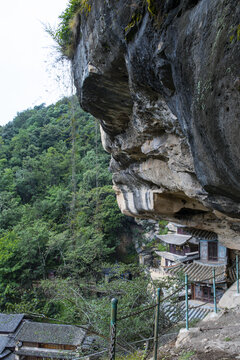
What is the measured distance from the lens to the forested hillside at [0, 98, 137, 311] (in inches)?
688

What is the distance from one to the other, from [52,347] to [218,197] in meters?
13.6

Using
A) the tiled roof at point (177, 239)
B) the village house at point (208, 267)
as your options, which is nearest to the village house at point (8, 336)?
the village house at point (208, 267)

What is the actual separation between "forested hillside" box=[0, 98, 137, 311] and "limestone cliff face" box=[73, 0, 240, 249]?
10.5 ft

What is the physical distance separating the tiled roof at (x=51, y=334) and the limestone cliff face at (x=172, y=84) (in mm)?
9395

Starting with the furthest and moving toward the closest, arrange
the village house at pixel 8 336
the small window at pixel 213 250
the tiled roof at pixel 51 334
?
the village house at pixel 8 336
the tiled roof at pixel 51 334
the small window at pixel 213 250

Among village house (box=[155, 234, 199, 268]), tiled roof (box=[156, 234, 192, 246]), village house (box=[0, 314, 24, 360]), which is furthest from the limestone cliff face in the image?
village house (box=[0, 314, 24, 360])

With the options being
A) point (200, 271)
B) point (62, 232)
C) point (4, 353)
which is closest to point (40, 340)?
point (4, 353)

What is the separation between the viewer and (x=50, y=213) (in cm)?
2442

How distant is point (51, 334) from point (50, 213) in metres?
13.5

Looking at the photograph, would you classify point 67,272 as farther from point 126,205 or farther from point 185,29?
point 185,29

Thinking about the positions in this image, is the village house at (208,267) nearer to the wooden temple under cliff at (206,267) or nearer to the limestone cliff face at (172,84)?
the wooden temple under cliff at (206,267)

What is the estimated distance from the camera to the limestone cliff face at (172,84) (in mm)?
1749

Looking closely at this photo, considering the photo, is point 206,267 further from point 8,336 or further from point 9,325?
point 9,325

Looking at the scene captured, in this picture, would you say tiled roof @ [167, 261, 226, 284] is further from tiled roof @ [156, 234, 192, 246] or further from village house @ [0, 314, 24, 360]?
village house @ [0, 314, 24, 360]
